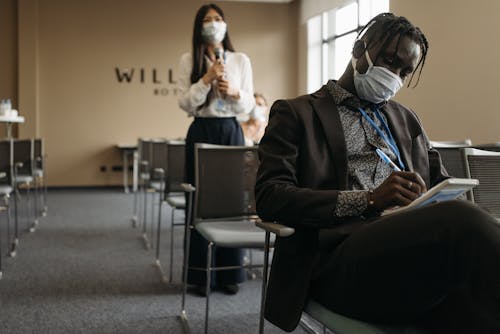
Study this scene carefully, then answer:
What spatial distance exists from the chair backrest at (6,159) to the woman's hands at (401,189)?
292 cm

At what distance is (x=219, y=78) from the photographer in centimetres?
289

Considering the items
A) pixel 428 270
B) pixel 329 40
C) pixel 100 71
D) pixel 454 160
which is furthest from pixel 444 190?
pixel 100 71

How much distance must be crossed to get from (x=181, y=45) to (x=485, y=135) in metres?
5.75

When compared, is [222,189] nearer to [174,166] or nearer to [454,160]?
[454,160]

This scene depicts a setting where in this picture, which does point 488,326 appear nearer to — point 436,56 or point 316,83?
point 436,56

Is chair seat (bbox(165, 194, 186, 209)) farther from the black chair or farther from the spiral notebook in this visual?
the spiral notebook

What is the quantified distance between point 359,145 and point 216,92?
1.56 m

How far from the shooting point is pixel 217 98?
3006 mm

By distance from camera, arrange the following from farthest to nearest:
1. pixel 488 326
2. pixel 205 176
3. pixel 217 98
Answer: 1. pixel 217 98
2. pixel 205 176
3. pixel 488 326

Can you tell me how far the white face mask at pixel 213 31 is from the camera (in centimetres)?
297

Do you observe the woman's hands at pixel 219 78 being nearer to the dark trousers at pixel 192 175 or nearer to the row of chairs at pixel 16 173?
the dark trousers at pixel 192 175

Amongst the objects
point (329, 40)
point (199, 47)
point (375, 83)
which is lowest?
point (375, 83)

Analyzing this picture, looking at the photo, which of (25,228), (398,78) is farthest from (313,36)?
(398,78)

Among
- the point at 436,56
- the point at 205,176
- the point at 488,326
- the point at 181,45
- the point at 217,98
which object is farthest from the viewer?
the point at 181,45
